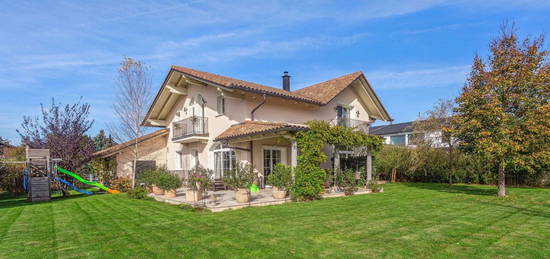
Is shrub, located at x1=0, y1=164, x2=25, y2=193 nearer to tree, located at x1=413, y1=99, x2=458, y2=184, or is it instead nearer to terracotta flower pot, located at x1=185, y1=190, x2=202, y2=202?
terracotta flower pot, located at x1=185, y1=190, x2=202, y2=202

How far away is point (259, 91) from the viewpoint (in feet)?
45.4

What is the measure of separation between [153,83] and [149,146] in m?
5.16

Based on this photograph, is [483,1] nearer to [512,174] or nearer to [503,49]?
[503,49]

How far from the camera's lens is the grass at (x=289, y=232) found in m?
5.04

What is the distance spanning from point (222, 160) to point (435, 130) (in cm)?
1317

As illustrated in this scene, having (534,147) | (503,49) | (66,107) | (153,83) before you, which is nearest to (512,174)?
(534,147)

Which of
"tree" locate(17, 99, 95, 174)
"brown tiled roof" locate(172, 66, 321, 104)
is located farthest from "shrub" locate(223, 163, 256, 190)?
"tree" locate(17, 99, 95, 174)

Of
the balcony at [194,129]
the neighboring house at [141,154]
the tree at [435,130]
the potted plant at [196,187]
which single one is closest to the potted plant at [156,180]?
the potted plant at [196,187]

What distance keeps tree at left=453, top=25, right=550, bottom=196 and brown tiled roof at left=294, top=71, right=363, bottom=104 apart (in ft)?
21.0

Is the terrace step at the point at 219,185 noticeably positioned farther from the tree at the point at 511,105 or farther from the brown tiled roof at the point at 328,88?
the tree at the point at 511,105

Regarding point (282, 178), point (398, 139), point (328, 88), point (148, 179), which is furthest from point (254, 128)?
point (398, 139)

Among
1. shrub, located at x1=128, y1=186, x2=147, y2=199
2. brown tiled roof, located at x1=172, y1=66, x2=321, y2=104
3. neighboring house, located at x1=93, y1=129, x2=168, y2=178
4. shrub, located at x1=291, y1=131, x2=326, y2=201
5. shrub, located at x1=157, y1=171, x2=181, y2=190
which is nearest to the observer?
shrub, located at x1=291, y1=131, x2=326, y2=201

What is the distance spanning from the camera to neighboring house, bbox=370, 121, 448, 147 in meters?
20.0

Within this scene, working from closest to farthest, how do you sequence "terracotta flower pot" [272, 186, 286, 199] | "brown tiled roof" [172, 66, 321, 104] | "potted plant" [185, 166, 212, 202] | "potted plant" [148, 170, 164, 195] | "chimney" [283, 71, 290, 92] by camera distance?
"potted plant" [185, 166, 212, 202] < "terracotta flower pot" [272, 186, 286, 199] < "potted plant" [148, 170, 164, 195] < "brown tiled roof" [172, 66, 321, 104] < "chimney" [283, 71, 290, 92]
